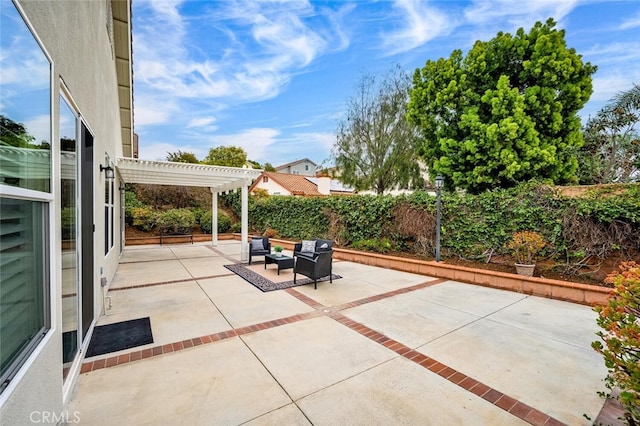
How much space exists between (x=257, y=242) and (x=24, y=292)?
783 centimetres

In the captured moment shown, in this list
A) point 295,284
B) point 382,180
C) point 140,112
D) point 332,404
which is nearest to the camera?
point 332,404

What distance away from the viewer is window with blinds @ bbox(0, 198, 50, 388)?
138 cm

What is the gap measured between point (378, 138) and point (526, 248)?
8.81m

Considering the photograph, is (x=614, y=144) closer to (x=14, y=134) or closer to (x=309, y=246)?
A: (x=309, y=246)

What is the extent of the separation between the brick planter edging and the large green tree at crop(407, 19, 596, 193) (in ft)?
12.7

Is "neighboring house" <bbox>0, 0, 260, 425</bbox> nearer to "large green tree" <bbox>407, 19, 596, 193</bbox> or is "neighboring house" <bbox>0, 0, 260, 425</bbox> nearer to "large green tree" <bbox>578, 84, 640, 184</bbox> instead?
"large green tree" <bbox>407, 19, 596, 193</bbox>

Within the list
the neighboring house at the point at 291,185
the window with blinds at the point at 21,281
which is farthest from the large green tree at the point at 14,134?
the neighboring house at the point at 291,185

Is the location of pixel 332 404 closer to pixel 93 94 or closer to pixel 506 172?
pixel 93 94

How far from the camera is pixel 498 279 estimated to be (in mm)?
6582

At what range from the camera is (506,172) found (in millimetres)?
8883

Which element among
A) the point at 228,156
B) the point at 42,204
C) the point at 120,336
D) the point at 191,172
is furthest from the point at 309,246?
the point at 228,156

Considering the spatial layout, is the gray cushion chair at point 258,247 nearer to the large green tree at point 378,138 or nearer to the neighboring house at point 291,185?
the large green tree at point 378,138

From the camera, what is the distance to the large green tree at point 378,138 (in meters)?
13.5

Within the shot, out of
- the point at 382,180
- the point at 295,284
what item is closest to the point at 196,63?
the point at 382,180
